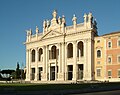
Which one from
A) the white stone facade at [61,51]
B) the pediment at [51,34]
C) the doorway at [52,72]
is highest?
the pediment at [51,34]

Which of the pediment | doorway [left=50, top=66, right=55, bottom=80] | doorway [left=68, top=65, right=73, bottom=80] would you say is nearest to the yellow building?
doorway [left=68, top=65, right=73, bottom=80]

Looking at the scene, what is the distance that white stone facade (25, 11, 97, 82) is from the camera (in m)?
65.1

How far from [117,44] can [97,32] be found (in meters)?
8.64

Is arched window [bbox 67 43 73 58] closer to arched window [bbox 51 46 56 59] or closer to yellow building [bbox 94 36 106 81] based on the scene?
arched window [bbox 51 46 56 59]

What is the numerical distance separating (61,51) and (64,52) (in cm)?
99

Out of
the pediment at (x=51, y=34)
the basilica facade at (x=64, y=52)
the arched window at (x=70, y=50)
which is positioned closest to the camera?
the basilica facade at (x=64, y=52)

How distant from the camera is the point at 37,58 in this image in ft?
263

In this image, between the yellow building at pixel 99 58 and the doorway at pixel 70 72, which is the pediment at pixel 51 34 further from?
the yellow building at pixel 99 58

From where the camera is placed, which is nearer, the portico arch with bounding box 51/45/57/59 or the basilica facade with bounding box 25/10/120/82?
the basilica facade with bounding box 25/10/120/82

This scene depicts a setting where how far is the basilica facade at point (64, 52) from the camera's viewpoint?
6456cm

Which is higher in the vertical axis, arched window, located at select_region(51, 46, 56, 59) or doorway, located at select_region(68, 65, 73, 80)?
arched window, located at select_region(51, 46, 56, 59)

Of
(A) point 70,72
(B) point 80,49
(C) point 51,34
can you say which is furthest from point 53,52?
(B) point 80,49

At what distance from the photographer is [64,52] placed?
70.8 metres

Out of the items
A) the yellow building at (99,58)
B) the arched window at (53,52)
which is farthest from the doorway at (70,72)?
the yellow building at (99,58)
